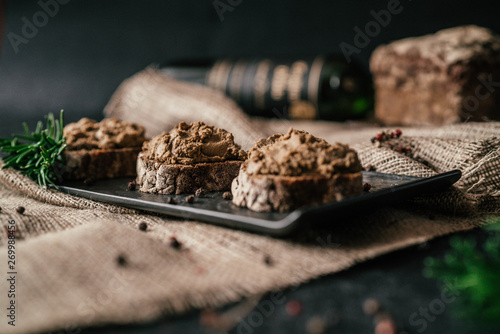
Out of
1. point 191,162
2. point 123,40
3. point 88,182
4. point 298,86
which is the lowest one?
point 88,182

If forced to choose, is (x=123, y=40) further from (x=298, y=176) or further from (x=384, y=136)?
(x=298, y=176)

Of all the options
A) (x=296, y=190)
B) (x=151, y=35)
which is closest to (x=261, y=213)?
(x=296, y=190)

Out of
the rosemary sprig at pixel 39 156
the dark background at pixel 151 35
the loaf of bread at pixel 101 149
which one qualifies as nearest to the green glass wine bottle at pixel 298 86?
the dark background at pixel 151 35

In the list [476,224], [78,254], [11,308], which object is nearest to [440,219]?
[476,224]

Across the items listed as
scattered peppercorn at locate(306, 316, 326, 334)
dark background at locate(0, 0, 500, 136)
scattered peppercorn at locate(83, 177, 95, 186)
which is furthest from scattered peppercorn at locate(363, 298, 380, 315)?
dark background at locate(0, 0, 500, 136)

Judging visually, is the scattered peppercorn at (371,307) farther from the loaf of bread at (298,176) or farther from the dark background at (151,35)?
the dark background at (151,35)

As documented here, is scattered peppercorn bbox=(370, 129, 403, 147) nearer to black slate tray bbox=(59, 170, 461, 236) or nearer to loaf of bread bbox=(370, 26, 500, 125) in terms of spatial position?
black slate tray bbox=(59, 170, 461, 236)

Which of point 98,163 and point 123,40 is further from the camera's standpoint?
point 123,40

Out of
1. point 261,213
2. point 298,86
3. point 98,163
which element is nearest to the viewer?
point 261,213
